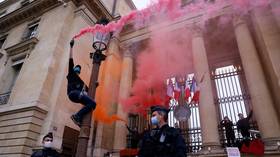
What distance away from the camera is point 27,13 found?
1645cm

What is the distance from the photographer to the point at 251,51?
10.3m

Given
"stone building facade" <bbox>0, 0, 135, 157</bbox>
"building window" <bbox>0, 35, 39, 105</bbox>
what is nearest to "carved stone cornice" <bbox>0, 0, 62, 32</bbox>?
"stone building facade" <bbox>0, 0, 135, 157</bbox>

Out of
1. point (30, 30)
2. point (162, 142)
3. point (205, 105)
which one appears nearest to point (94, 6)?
point (30, 30)

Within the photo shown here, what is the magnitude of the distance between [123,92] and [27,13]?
995 cm

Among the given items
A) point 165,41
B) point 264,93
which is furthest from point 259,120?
point 165,41

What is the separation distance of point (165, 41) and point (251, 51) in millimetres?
5356

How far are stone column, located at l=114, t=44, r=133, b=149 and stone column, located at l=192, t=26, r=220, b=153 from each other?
13.8 feet

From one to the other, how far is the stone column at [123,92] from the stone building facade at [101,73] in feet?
0.17

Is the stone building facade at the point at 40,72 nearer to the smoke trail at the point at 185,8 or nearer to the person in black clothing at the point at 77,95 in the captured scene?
the smoke trail at the point at 185,8

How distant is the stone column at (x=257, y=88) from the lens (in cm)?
827

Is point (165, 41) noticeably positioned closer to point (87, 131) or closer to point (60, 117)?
point (60, 117)

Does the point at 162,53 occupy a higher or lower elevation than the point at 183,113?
higher

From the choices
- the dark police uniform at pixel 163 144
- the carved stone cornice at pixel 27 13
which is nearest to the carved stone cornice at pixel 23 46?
the carved stone cornice at pixel 27 13

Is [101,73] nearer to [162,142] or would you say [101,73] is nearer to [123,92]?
[123,92]
